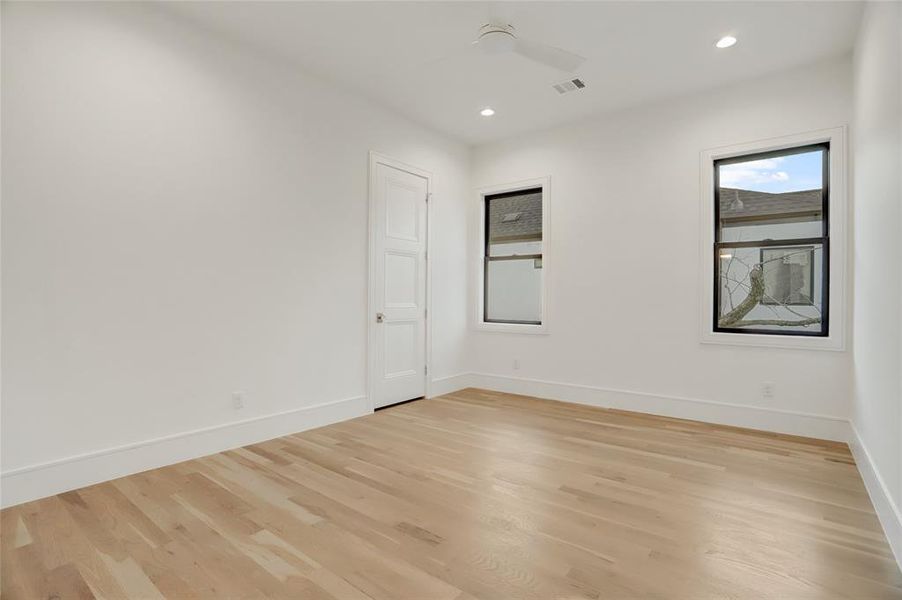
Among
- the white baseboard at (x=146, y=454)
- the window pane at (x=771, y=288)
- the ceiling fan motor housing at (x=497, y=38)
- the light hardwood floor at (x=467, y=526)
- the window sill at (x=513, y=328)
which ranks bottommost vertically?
the light hardwood floor at (x=467, y=526)

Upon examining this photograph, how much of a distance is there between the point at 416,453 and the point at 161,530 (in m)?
1.58

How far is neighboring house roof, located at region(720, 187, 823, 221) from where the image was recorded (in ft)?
12.4

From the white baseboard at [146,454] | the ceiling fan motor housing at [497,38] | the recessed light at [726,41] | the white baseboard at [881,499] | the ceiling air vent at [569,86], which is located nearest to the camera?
the white baseboard at [881,499]

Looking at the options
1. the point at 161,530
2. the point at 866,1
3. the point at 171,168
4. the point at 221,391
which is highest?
the point at 866,1

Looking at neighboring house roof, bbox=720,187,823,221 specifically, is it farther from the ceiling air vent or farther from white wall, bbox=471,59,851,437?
the ceiling air vent

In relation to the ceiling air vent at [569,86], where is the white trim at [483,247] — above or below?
below

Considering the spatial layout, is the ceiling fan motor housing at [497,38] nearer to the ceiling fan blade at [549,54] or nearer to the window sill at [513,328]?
the ceiling fan blade at [549,54]

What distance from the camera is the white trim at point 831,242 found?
3.48 metres

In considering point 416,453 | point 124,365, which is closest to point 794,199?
point 416,453

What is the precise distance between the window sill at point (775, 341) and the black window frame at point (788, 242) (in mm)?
76

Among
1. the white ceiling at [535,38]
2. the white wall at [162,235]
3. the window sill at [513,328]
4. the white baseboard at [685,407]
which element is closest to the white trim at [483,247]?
the window sill at [513,328]

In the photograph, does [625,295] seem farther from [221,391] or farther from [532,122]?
[221,391]

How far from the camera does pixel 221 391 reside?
327 centimetres

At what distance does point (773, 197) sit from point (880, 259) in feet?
5.80
